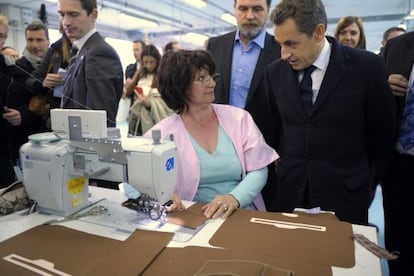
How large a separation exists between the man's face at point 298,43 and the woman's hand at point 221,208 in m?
0.69

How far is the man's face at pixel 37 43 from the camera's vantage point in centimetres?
289

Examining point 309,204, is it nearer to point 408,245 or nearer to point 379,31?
point 408,245

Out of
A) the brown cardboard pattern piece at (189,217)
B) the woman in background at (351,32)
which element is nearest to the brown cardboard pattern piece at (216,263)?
the brown cardboard pattern piece at (189,217)

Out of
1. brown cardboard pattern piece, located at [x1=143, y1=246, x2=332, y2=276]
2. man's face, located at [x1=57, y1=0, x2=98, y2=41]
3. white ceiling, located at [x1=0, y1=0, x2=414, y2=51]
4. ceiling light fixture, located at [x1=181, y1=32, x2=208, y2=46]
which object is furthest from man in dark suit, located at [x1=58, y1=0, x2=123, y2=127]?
ceiling light fixture, located at [x1=181, y1=32, x2=208, y2=46]

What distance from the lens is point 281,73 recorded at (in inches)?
67.6

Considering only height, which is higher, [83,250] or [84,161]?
[84,161]

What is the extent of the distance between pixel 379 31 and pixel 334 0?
17.1ft

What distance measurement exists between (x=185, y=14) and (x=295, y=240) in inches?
Answer: 375

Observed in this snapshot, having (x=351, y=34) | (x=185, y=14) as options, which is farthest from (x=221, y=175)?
(x=185, y=14)

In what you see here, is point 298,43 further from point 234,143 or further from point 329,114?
point 234,143

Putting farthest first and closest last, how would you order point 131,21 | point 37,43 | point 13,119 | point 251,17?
point 131,21
point 37,43
point 13,119
point 251,17

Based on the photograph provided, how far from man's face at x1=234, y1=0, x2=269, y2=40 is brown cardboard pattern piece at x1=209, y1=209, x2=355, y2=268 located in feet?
4.15

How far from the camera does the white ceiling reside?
7.95 m

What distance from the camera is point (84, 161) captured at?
4.24 feet
